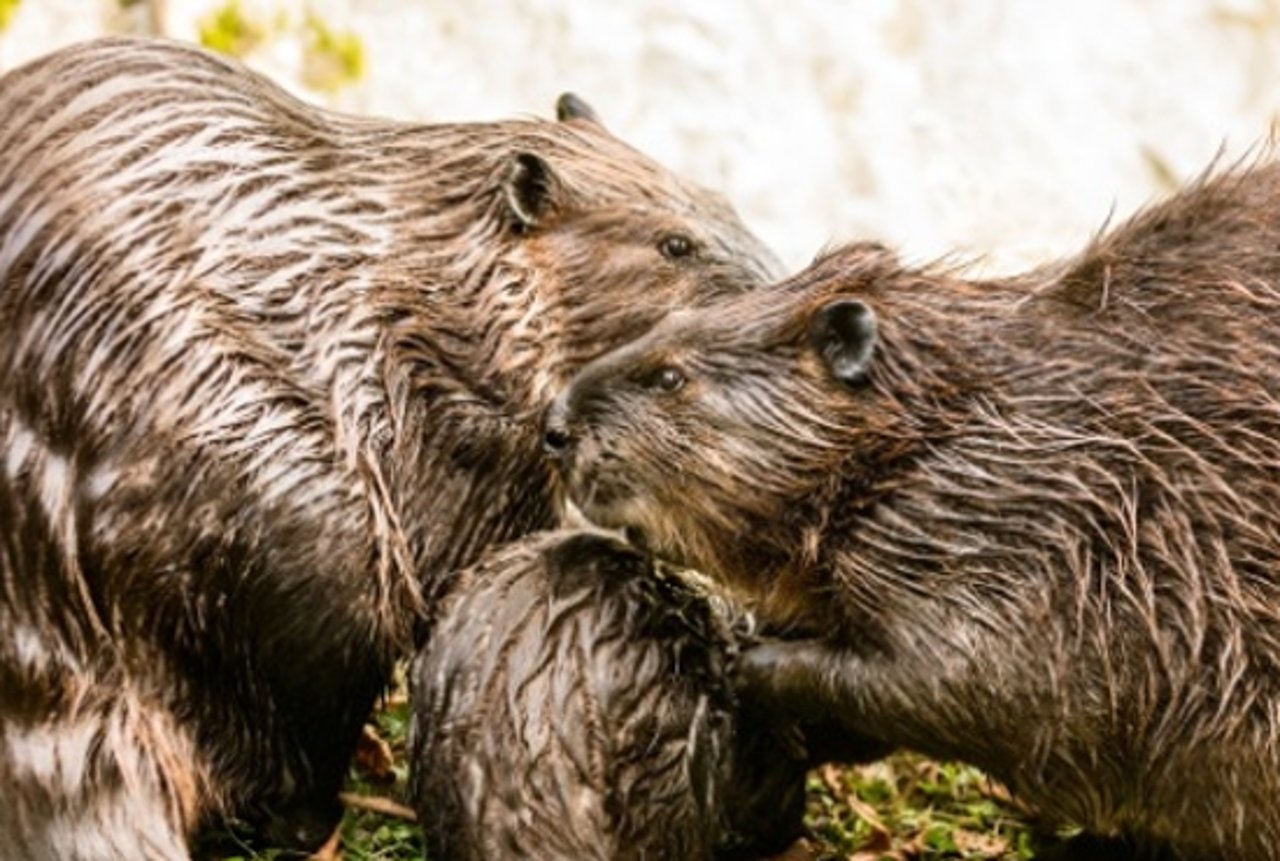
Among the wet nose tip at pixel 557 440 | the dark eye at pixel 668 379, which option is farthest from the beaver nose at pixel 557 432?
the dark eye at pixel 668 379

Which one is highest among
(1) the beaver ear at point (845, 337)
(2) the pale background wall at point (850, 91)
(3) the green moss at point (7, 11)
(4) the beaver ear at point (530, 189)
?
(3) the green moss at point (7, 11)

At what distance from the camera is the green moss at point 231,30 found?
28.4 feet

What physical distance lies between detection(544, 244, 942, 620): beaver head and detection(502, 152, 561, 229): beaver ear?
2.02ft

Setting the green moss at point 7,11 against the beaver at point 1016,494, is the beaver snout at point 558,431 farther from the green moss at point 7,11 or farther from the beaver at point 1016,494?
the green moss at point 7,11

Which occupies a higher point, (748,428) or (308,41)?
(308,41)

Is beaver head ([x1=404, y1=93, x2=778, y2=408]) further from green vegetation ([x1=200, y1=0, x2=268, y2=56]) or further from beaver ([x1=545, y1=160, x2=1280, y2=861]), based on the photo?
green vegetation ([x1=200, y1=0, x2=268, y2=56])

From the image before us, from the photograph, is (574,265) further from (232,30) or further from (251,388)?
(232,30)

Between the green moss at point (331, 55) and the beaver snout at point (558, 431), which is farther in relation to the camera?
the green moss at point (331, 55)

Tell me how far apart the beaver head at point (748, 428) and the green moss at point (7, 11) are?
4.31m

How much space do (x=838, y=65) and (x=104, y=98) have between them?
397 centimetres

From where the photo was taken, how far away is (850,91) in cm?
869

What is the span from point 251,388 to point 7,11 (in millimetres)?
4132

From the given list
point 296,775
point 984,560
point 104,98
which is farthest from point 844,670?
point 104,98

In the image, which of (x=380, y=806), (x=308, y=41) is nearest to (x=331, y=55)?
(x=308, y=41)
